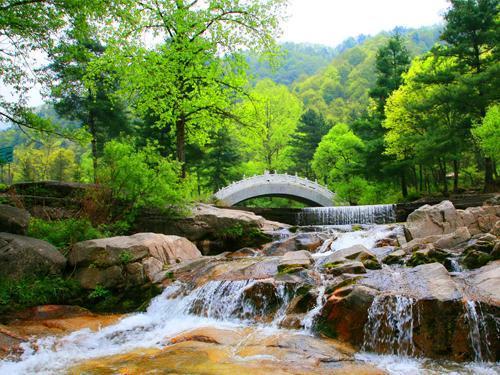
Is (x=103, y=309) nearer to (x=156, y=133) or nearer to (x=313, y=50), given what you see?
(x=156, y=133)

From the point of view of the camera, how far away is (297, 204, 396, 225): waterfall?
1752cm

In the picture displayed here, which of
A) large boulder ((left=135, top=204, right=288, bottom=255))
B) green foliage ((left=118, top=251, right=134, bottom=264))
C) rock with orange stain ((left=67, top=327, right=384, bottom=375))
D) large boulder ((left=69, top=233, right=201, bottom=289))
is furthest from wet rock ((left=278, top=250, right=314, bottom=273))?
large boulder ((left=135, top=204, right=288, bottom=255))

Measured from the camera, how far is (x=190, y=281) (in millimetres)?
8266

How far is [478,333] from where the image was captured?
5027 millimetres

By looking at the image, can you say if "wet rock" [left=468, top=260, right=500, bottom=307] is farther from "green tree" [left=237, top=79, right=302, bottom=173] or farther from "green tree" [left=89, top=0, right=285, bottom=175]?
"green tree" [left=237, top=79, right=302, bottom=173]

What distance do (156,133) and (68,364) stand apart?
19184 mm

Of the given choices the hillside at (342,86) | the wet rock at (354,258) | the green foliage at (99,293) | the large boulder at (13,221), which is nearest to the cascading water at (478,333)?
the wet rock at (354,258)

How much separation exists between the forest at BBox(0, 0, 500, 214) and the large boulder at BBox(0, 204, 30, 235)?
66.1 inches

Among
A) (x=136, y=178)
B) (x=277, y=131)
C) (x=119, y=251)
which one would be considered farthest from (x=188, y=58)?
(x=277, y=131)

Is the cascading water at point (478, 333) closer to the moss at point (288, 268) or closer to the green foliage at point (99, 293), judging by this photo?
the moss at point (288, 268)

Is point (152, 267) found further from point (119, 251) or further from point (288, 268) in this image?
point (288, 268)

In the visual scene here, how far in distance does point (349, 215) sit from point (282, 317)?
12.5 m

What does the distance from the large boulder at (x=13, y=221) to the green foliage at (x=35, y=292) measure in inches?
52.3

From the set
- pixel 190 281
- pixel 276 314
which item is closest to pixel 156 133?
pixel 190 281
